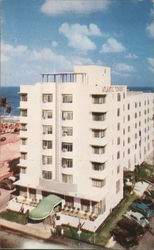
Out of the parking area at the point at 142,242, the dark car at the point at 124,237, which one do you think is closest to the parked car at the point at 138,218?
A: the parking area at the point at 142,242

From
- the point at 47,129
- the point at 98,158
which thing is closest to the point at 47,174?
the point at 47,129

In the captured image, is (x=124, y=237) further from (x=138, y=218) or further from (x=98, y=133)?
(x=98, y=133)

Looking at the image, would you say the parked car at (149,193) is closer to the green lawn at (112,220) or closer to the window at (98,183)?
the green lawn at (112,220)

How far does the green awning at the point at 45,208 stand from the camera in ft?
94.9

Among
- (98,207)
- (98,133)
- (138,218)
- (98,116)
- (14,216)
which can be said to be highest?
(98,116)

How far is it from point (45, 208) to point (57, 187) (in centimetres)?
302

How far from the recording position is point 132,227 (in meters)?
28.5

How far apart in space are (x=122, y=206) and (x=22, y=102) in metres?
16.5

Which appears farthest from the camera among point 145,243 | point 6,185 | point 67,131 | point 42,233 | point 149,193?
point 6,185

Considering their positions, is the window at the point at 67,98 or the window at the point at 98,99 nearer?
the window at the point at 98,99

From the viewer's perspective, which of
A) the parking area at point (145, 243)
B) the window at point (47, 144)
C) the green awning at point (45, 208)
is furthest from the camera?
the window at point (47, 144)

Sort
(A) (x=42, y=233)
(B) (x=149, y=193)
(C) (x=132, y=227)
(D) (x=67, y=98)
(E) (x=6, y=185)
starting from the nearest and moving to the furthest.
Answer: (C) (x=132, y=227) → (A) (x=42, y=233) → (D) (x=67, y=98) → (B) (x=149, y=193) → (E) (x=6, y=185)

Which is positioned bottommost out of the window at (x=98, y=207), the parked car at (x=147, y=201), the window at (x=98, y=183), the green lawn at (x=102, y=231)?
the green lawn at (x=102, y=231)

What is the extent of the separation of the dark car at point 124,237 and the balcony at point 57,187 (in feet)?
20.3
